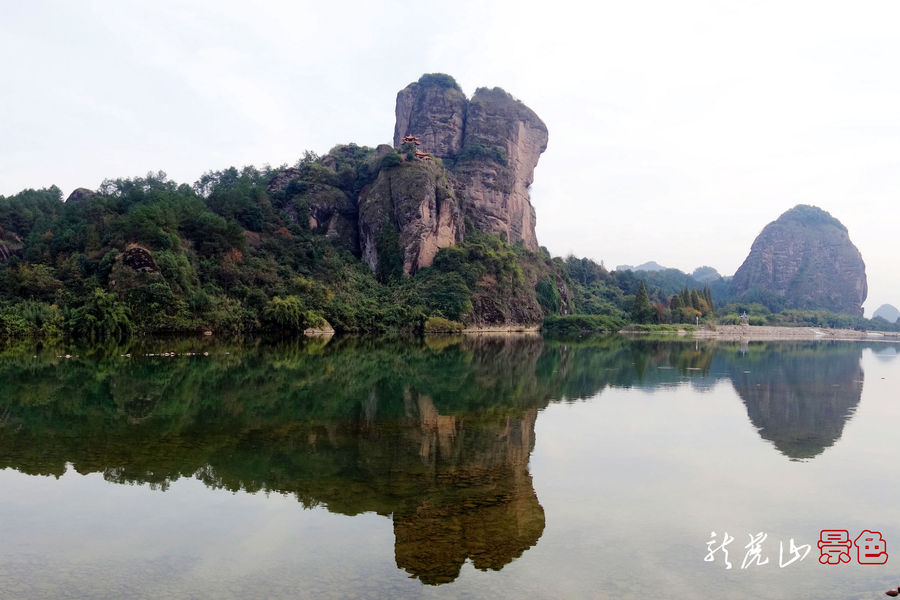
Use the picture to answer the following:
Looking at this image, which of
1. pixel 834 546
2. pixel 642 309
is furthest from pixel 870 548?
pixel 642 309

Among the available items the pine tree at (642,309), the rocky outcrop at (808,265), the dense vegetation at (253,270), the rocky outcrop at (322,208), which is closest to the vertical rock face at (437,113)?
the dense vegetation at (253,270)

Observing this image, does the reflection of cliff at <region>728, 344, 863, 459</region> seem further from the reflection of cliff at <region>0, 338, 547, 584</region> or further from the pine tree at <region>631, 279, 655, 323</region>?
the pine tree at <region>631, 279, 655, 323</region>

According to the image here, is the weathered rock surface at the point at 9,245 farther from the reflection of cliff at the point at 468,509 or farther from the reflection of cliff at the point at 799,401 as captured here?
the reflection of cliff at the point at 799,401

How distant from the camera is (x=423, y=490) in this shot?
306 inches

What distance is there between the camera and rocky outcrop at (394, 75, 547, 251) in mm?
87250

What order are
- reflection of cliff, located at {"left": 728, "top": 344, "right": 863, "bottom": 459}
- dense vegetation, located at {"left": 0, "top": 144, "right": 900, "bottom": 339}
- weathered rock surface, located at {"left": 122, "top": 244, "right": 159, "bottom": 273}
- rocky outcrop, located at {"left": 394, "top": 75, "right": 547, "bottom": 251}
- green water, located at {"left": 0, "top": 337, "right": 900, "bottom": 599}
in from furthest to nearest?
rocky outcrop, located at {"left": 394, "top": 75, "right": 547, "bottom": 251}
weathered rock surface, located at {"left": 122, "top": 244, "right": 159, "bottom": 273}
dense vegetation, located at {"left": 0, "top": 144, "right": 900, "bottom": 339}
reflection of cliff, located at {"left": 728, "top": 344, "right": 863, "bottom": 459}
green water, located at {"left": 0, "top": 337, "right": 900, "bottom": 599}

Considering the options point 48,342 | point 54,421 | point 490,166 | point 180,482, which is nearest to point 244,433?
point 180,482

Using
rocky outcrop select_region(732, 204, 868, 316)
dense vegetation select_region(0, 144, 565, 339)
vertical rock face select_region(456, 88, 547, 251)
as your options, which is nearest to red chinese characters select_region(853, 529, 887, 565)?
dense vegetation select_region(0, 144, 565, 339)

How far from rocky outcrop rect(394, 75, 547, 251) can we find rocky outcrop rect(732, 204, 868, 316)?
8780 centimetres

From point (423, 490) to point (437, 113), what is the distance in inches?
3530

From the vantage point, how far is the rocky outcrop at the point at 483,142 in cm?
8725

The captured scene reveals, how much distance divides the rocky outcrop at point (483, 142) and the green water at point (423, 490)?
2772 inches

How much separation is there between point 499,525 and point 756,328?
283ft

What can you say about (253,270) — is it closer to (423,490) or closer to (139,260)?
(139,260)
